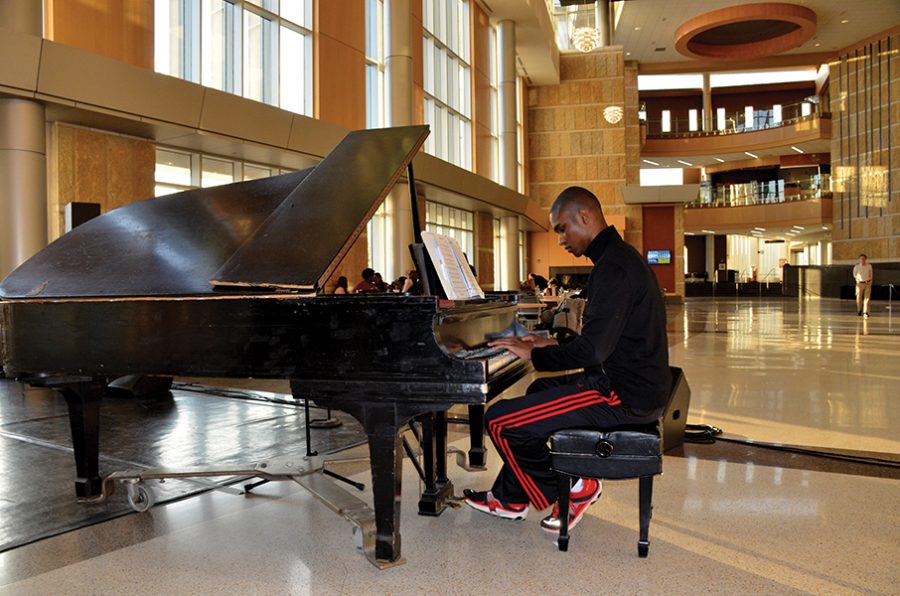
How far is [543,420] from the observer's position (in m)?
2.56

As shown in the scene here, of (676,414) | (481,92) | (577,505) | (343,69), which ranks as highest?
(481,92)

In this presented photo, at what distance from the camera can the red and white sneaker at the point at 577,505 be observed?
2725mm

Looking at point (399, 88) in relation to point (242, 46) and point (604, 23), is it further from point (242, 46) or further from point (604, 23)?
point (604, 23)

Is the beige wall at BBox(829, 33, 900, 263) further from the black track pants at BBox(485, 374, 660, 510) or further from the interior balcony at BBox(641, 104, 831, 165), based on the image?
the black track pants at BBox(485, 374, 660, 510)

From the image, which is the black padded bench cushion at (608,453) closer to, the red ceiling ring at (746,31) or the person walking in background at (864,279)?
the person walking in background at (864,279)

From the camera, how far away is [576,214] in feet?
8.64

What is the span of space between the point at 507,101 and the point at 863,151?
1461 centimetres

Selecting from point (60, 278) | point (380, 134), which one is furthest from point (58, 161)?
point (380, 134)

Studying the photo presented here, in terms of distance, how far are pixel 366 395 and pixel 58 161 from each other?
841 cm

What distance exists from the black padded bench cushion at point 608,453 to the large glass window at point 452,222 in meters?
15.5

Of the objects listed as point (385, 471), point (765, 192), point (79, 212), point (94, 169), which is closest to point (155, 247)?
point (385, 471)

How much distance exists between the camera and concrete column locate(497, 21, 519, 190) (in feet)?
73.4

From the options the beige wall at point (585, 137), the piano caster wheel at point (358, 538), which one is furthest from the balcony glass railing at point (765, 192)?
the piano caster wheel at point (358, 538)

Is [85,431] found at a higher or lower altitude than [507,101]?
lower
